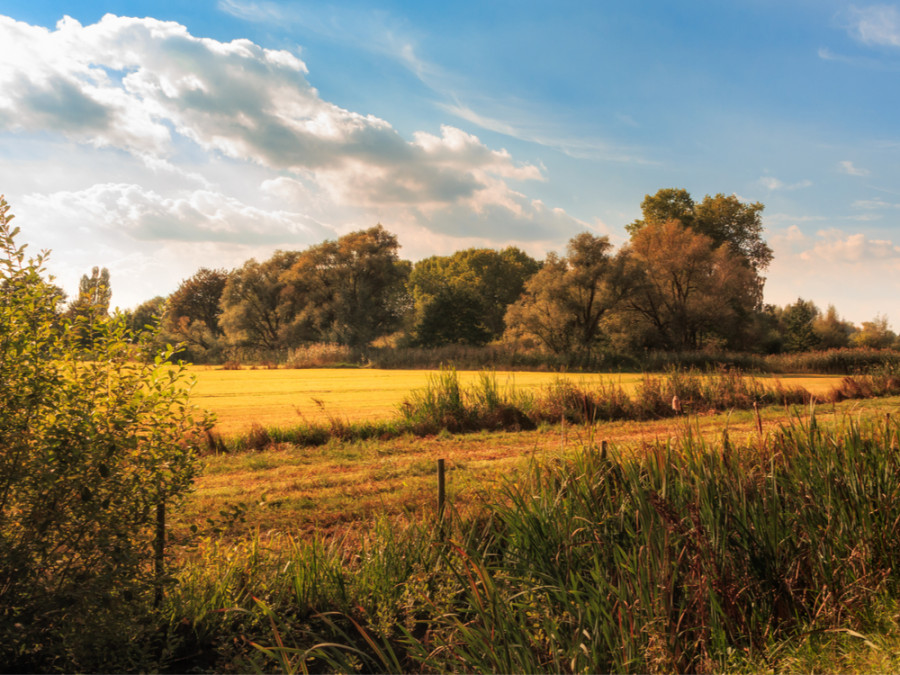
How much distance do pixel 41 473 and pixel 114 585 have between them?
2.36 ft

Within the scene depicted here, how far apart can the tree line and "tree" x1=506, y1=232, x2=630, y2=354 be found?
0.24ft

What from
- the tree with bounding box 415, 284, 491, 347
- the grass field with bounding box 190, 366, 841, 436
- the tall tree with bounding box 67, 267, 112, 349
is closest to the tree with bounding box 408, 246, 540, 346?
the tree with bounding box 415, 284, 491, 347

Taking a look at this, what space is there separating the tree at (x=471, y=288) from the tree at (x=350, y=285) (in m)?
3.10

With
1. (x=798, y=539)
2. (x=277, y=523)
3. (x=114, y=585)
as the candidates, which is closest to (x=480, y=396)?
(x=277, y=523)

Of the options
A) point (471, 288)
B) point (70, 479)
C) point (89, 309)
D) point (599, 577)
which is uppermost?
point (471, 288)

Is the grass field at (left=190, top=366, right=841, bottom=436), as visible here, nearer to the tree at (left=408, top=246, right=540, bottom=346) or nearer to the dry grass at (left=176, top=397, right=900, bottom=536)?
the dry grass at (left=176, top=397, right=900, bottom=536)

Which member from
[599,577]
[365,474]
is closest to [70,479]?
[599,577]

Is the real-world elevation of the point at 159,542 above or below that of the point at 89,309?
below

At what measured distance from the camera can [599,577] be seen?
3311 millimetres

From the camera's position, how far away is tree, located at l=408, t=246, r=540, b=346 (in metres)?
45.8

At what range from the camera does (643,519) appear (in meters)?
3.63

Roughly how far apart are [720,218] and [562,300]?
68.6 ft

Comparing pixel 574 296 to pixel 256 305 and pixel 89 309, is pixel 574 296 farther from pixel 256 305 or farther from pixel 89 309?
pixel 89 309

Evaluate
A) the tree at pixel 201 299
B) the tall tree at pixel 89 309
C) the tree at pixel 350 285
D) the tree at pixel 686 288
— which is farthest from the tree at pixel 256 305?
the tall tree at pixel 89 309
